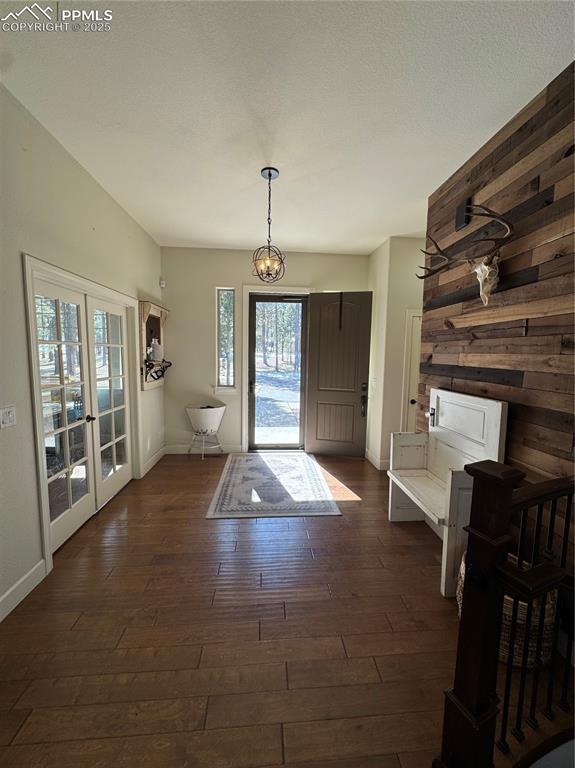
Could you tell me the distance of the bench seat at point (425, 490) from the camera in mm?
2012

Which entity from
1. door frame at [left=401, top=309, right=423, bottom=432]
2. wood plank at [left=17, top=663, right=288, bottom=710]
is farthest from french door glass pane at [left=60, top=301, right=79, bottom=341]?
door frame at [left=401, top=309, right=423, bottom=432]

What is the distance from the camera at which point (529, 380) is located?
5.68 ft

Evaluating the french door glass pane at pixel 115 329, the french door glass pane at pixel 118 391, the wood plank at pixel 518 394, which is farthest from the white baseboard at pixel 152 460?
the wood plank at pixel 518 394

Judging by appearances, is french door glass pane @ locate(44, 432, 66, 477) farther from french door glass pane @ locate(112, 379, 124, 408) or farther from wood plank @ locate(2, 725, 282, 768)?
wood plank @ locate(2, 725, 282, 768)

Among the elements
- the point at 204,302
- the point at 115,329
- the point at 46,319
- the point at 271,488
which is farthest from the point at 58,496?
the point at 204,302

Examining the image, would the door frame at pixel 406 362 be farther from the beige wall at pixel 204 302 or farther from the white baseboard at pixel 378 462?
the beige wall at pixel 204 302

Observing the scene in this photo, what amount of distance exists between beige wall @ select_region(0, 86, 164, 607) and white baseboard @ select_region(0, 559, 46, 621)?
0.09 feet

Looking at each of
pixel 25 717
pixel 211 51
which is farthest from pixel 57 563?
pixel 211 51

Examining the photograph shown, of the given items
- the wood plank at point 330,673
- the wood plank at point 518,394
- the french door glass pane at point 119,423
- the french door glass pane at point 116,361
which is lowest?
the wood plank at point 330,673

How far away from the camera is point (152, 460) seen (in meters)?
3.98

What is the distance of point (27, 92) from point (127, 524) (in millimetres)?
2954

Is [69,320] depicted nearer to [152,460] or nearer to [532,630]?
[152,460]

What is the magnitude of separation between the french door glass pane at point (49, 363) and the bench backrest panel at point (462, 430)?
2.87 metres

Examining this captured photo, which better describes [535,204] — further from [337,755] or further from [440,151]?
[337,755]
